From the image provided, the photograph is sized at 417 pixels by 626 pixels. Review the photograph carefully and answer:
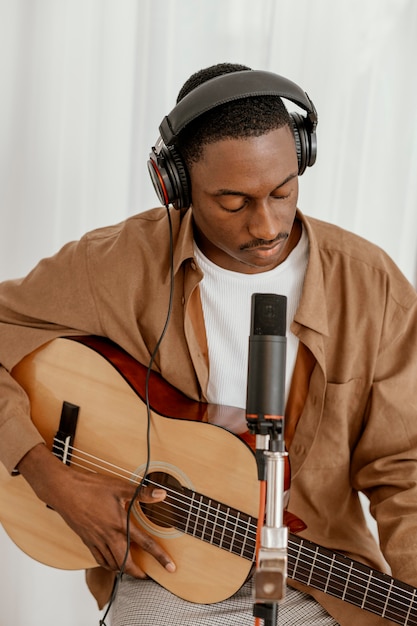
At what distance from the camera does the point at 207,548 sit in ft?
4.72

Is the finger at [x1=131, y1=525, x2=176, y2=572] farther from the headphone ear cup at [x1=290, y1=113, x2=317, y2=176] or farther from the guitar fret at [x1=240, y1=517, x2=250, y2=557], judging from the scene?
the headphone ear cup at [x1=290, y1=113, x2=317, y2=176]

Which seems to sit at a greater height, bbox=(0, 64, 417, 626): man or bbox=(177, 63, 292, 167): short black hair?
bbox=(177, 63, 292, 167): short black hair

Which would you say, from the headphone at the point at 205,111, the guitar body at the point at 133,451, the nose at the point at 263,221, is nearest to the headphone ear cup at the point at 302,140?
the headphone at the point at 205,111

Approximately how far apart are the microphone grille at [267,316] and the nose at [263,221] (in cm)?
46

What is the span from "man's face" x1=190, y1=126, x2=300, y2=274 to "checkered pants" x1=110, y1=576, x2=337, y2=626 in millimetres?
601

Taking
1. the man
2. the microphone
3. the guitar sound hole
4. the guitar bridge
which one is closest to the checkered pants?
the man

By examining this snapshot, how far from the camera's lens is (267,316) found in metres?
0.88

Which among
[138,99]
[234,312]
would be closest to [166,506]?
[234,312]

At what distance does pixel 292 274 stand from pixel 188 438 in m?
0.37

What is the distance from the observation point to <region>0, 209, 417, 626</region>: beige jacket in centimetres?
147

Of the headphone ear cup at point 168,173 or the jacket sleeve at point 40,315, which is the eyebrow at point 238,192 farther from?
the jacket sleeve at point 40,315

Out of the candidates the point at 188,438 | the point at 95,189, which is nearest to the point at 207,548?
the point at 188,438

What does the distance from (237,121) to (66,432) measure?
68cm

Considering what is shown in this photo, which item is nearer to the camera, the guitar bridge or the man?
the man
